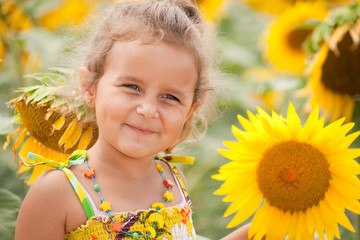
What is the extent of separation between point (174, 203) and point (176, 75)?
239 millimetres

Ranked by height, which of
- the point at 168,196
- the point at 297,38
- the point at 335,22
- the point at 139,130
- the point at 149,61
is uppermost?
the point at 297,38

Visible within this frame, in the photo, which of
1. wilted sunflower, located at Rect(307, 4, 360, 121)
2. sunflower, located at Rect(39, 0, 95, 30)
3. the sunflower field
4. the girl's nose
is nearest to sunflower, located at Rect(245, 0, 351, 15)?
the sunflower field

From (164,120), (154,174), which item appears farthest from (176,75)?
(154,174)

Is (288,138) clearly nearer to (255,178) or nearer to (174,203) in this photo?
(255,178)

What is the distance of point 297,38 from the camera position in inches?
92.9

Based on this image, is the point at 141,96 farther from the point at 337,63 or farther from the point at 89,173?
the point at 337,63

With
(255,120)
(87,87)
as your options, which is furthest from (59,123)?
(255,120)

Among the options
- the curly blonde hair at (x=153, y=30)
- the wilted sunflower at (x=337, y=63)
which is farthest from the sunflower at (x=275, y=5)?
the curly blonde hair at (x=153, y=30)

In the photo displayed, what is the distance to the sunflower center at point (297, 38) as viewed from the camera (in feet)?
7.67

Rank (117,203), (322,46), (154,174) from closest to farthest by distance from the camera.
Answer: (117,203)
(154,174)
(322,46)

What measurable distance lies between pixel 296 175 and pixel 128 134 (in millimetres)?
293

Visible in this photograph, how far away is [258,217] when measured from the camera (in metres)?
1.03

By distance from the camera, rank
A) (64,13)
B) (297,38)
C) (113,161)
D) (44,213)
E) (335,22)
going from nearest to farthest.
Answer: (44,213) → (113,161) → (335,22) → (64,13) → (297,38)

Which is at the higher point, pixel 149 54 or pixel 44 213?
pixel 149 54
